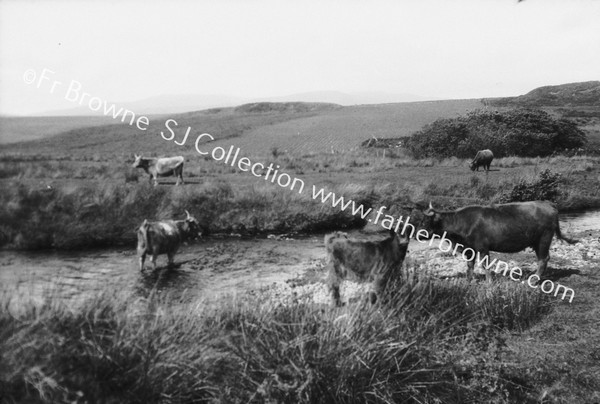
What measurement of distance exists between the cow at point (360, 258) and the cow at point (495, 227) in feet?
7.89

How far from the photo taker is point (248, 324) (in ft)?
15.6

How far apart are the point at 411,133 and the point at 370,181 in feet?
9.33

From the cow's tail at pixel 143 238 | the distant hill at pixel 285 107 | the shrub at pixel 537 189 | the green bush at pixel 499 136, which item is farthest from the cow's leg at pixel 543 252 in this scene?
the distant hill at pixel 285 107

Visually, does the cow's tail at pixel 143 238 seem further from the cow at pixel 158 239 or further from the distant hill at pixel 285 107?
the distant hill at pixel 285 107

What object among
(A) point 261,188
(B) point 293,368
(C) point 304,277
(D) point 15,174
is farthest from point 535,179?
(D) point 15,174

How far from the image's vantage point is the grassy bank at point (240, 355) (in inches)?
139

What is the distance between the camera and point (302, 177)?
53.5ft

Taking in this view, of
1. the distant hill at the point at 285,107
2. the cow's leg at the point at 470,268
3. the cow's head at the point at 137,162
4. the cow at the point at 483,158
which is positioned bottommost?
the cow's leg at the point at 470,268

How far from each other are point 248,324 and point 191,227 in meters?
5.24

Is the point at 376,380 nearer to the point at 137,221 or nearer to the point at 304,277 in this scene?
the point at 304,277

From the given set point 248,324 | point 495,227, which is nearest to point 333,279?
point 248,324

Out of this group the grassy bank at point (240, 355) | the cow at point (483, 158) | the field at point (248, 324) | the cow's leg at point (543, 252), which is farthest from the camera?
the cow at point (483, 158)

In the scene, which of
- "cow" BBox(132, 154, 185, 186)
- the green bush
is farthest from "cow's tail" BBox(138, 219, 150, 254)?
the green bush

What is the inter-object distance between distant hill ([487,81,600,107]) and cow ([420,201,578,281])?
34.1ft
